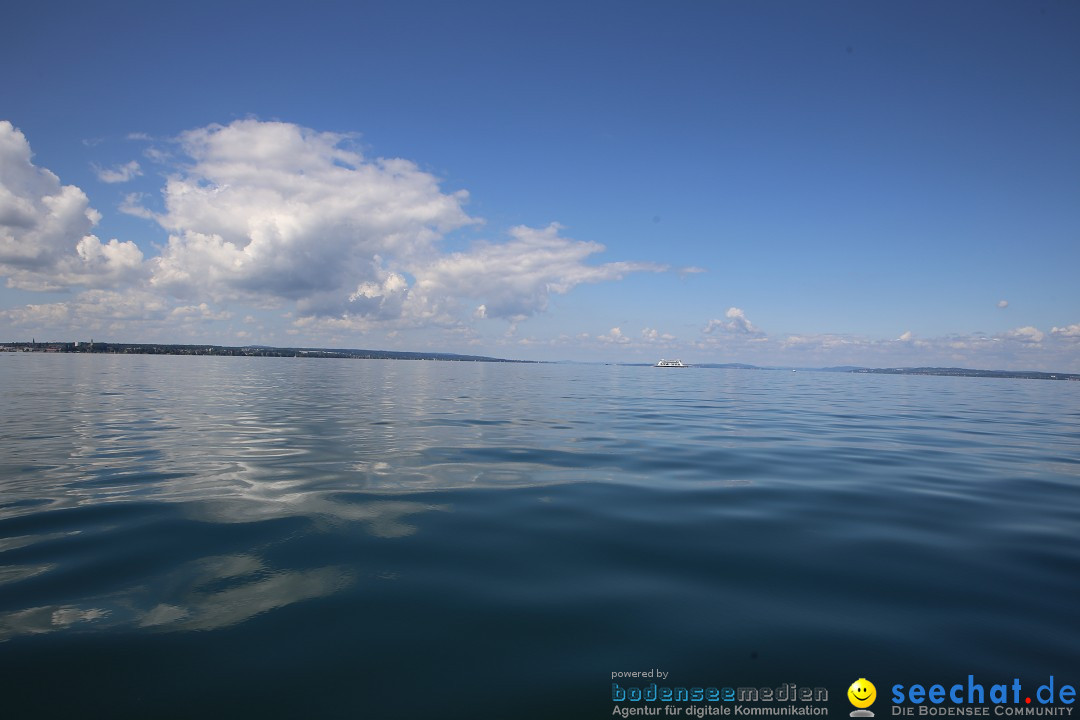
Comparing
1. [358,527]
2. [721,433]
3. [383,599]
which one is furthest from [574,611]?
[721,433]

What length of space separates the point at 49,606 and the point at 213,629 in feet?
7.27

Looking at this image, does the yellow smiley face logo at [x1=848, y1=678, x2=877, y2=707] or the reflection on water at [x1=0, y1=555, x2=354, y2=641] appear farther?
the reflection on water at [x1=0, y1=555, x2=354, y2=641]

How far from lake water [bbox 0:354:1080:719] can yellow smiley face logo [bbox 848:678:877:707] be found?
0.29 ft

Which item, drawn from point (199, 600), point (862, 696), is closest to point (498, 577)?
point (199, 600)

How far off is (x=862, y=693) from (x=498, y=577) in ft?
13.7

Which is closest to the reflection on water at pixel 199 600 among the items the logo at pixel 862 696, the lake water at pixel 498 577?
the lake water at pixel 498 577

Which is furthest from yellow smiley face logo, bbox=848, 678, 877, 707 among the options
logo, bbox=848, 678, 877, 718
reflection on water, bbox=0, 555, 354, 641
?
reflection on water, bbox=0, 555, 354, 641

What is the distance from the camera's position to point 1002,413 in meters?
34.0

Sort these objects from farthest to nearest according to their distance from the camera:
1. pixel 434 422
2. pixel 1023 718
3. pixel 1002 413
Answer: pixel 1002 413
pixel 434 422
pixel 1023 718

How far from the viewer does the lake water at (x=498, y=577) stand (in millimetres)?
4637

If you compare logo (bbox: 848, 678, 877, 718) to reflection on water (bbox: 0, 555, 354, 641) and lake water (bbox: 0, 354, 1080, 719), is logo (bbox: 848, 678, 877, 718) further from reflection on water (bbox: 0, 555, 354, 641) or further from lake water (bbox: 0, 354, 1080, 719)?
reflection on water (bbox: 0, 555, 354, 641)

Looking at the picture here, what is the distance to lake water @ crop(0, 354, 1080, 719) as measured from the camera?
464 cm

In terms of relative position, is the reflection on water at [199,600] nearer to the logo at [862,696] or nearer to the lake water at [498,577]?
the lake water at [498,577]

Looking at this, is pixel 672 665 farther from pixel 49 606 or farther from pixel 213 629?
pixel 49 606
